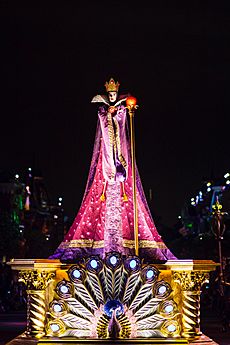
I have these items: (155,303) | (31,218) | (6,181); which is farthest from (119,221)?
(31,218)

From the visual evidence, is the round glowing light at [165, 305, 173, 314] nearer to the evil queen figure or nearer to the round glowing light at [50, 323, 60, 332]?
the evil queen figure

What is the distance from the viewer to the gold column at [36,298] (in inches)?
699

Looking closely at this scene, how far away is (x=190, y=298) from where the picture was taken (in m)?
17.9

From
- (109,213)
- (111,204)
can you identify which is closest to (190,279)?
(109,213)

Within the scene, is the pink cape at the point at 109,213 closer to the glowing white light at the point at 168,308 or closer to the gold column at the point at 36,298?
the gold column at the point at 36,298

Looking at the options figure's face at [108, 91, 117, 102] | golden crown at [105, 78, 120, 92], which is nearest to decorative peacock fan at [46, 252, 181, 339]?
figure's face at [108, 91, 117, 102]

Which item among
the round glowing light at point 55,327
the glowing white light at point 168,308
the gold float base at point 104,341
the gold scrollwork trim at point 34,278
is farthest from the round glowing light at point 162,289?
the gold scrollwork trim at point 34,278

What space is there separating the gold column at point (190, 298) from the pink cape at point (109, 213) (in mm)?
718

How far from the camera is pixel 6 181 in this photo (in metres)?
125

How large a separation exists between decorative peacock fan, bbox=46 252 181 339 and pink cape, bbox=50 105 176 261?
33.3 inches

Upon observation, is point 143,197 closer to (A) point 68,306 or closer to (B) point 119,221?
(B) point 119,221

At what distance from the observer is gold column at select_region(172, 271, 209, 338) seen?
58.4 feet

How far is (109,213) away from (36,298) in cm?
216

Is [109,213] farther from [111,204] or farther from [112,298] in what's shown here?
[112,298]
